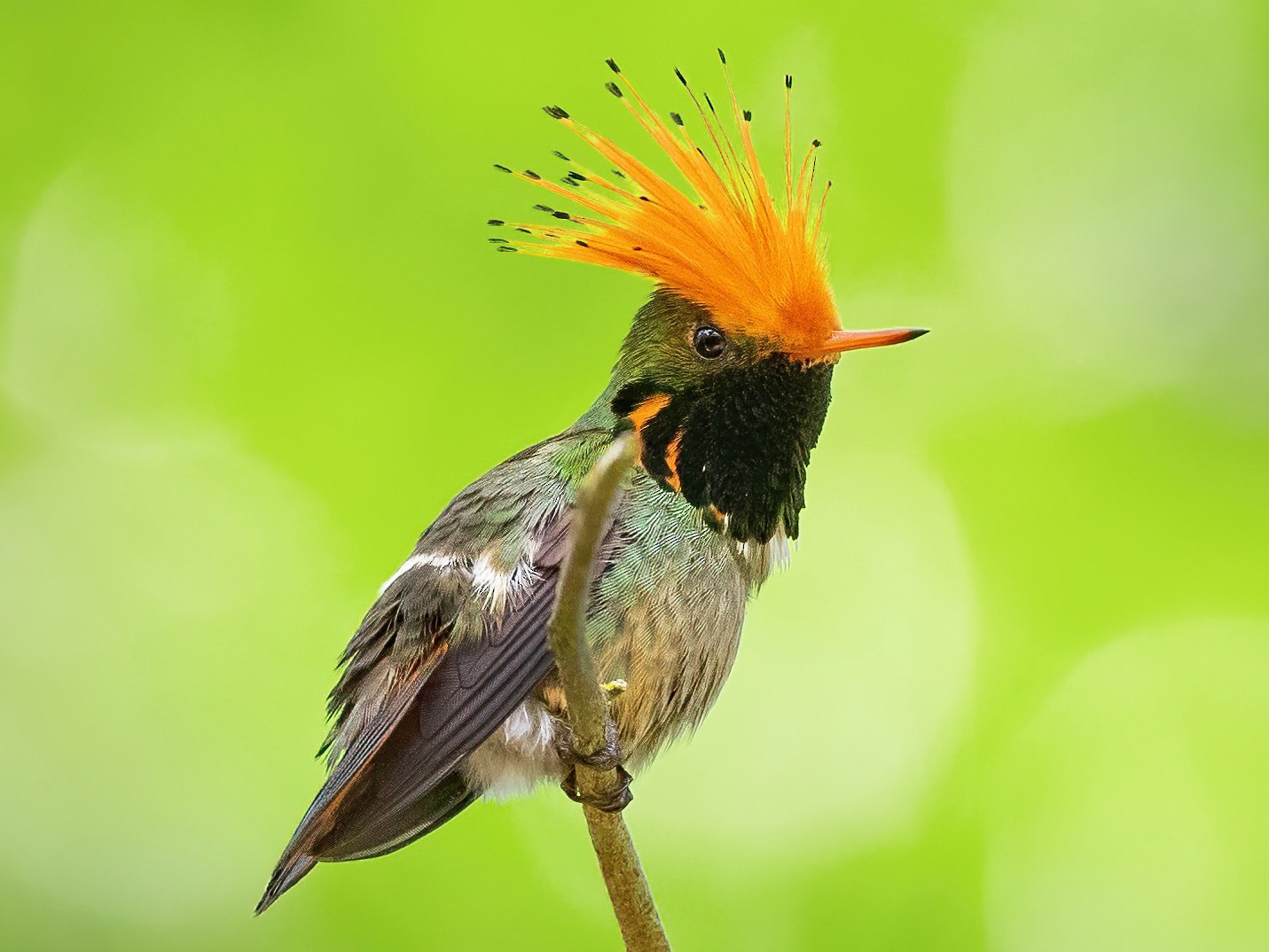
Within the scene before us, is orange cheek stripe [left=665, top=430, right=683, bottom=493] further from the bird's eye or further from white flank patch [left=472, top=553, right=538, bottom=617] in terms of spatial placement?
white flank patch [left=472, top=553, right=538, bottom=617]

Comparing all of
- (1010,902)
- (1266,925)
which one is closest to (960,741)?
(1010,902)

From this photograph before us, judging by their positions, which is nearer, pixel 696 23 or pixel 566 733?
pixel 566 733

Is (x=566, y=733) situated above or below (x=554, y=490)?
below

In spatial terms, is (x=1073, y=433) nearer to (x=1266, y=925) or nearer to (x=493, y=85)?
(x=1266, y=925)

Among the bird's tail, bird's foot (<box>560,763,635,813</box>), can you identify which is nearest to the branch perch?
bird's foot (<box>560,763,635,813</box>)

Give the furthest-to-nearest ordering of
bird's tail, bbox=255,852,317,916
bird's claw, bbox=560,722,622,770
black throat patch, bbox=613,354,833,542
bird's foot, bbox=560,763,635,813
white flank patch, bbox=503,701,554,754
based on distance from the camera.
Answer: black throat patch, bbox=613,354,833,542 < white flank patch, bbox=503,701,554,754 < bird's tail, bbox=255,852,317,916 < bird's foot, bbox=560,763,635,813 < bird's claw, bbox=560,722,622,770

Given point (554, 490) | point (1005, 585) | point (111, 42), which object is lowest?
point (1005, 585)

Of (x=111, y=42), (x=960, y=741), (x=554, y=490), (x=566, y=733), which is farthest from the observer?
(x=111, y=42)

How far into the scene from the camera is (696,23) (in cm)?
520

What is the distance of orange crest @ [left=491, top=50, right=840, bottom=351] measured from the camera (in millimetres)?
3508

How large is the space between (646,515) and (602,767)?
877mm

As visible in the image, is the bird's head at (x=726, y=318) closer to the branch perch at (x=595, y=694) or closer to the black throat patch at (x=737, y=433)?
the black throat patch at (x=737, y=433)

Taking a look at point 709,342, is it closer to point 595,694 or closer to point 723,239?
point 723,239

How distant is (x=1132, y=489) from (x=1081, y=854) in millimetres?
1448
